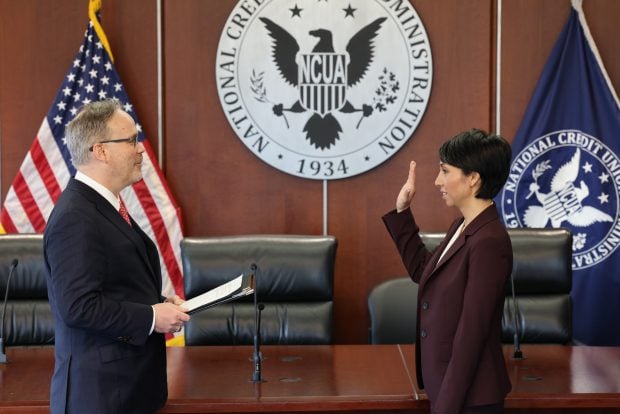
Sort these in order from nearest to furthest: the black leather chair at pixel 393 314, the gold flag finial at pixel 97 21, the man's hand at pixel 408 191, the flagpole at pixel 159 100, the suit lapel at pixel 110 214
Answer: the suit lapel at pixel 110 214
the man's hand at pixel 408 191
the black leather chair at pixel 393 314
the gold flag finial at pixel 97 21
the flagpole at pixel 159 100

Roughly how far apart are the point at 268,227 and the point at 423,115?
1.08 metres

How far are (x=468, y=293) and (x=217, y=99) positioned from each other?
2493mm

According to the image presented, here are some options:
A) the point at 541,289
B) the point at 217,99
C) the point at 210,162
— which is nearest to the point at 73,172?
the point at 210,162

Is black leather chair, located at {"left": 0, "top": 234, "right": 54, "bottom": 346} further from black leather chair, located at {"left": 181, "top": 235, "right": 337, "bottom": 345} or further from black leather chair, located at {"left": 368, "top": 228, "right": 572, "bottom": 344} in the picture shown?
black leather chair, located at {"left": 368, "top": 228, "right": 572, "bottom": 344}

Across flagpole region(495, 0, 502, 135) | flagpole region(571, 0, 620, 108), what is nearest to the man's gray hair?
flagpole region(495, 0, 502, 135)

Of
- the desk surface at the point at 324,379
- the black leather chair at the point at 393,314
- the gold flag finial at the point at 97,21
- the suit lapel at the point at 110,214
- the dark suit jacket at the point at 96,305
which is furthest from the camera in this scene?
the gold flag finial at the point at 97,21

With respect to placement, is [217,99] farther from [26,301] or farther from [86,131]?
[86,131]

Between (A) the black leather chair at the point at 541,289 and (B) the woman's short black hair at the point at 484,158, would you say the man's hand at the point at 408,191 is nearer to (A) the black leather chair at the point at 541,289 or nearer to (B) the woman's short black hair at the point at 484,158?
(B) the woman's short black hair at the point at 484,158

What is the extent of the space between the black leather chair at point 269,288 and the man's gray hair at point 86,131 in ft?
4.38

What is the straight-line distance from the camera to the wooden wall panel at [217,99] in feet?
13.7

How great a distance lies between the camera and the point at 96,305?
189 centimetres

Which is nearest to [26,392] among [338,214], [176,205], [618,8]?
[176,205]

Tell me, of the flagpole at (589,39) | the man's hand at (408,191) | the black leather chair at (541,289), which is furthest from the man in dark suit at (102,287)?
the flagpole at (589,39)

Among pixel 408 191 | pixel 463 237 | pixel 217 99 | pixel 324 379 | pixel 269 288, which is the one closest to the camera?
pixel 463 237
